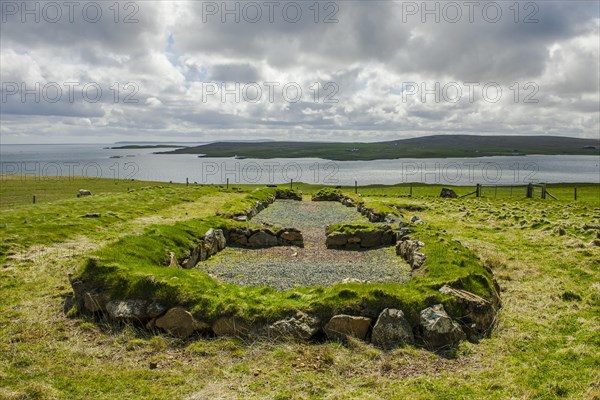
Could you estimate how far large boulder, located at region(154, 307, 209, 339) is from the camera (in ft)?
33.6

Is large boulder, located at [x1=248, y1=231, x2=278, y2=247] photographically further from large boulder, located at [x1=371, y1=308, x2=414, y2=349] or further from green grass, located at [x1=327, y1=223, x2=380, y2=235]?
large boulder, located at [x1=371, y1=308, x2=414, y2=349]

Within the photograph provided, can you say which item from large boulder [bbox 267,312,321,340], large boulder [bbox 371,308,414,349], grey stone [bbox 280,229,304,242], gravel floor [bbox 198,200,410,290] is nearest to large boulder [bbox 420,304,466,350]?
large boulder [bbox 371,308,414,349]

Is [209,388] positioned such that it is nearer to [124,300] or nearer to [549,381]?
[124,300]

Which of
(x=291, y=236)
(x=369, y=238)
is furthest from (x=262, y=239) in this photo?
(x=369, y=238)

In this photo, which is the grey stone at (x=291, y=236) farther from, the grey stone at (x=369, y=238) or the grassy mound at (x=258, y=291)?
the grassy mound at (x=258, y=291)

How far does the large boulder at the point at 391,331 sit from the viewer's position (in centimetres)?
983

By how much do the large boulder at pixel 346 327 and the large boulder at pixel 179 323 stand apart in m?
3.17

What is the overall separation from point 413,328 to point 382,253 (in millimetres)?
10420

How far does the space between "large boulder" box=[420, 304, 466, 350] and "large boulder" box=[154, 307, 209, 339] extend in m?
5.55

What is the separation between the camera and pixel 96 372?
8.50 meters

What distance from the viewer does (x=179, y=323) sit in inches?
408

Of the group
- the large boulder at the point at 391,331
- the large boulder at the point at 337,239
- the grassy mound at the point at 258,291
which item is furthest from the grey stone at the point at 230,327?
the large boulder at the point at 337,239

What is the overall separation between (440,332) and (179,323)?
21.7 ft

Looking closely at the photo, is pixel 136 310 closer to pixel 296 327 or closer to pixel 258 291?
pixel 258 291
